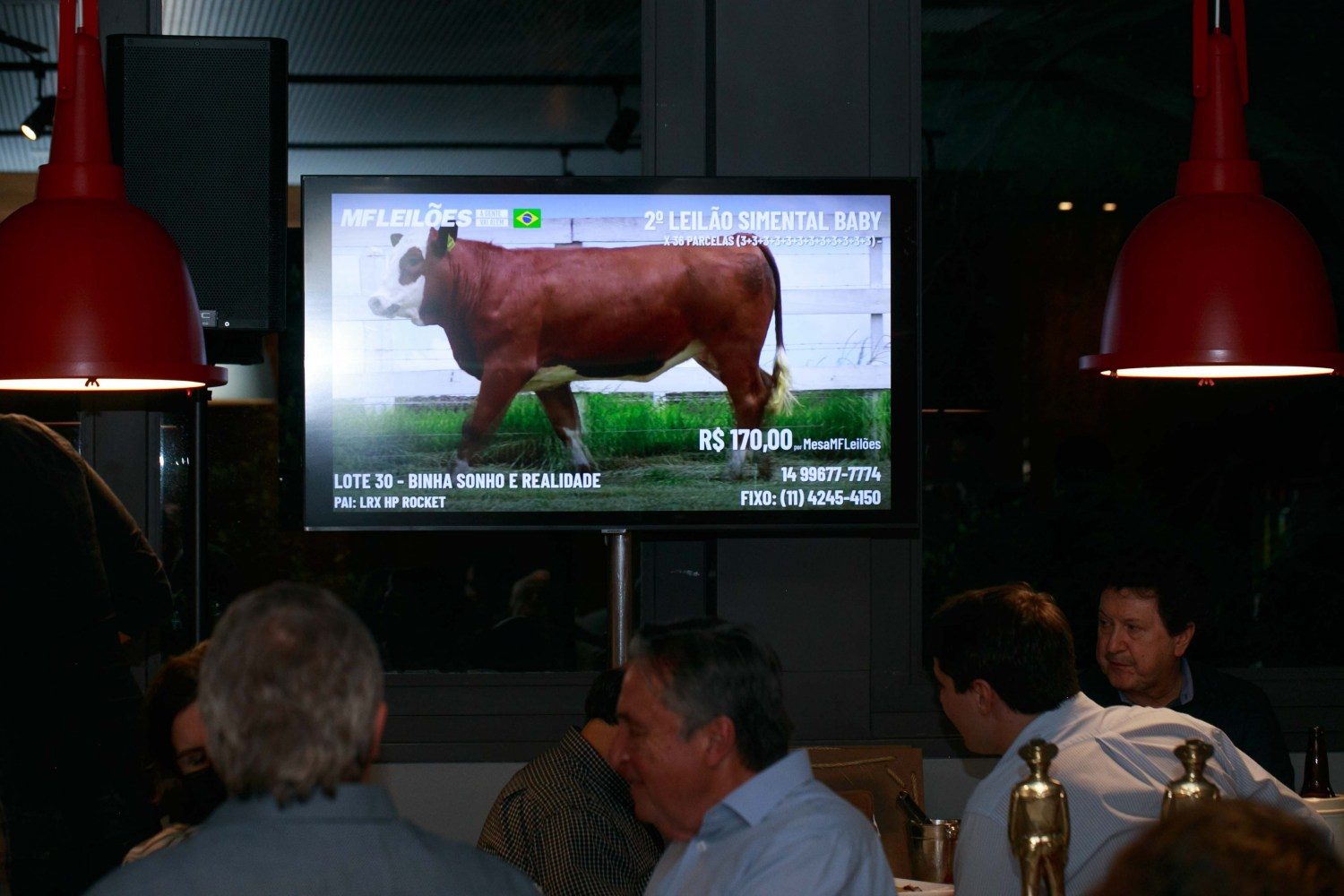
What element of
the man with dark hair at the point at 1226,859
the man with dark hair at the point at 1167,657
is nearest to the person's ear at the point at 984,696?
the man with dark hair at the point at 1167,657

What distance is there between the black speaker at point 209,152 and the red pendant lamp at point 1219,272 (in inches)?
79.0

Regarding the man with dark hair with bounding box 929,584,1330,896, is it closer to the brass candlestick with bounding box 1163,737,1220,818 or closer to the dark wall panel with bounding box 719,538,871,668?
the brass candlestick with bounding box 1163,737,1220,818

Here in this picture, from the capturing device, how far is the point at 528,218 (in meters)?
3.55

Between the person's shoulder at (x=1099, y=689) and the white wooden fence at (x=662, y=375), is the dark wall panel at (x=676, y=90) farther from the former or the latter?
the person's shoulder at (x=1099, y=689)

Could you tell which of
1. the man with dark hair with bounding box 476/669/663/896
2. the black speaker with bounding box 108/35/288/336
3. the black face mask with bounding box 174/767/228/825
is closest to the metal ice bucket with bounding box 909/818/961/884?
the man with dark hair with bounding box 476/669/663/896

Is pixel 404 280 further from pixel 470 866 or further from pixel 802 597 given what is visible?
pixel 470 866

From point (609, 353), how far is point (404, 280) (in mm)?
532

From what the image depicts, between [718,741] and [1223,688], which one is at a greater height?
[718,741]

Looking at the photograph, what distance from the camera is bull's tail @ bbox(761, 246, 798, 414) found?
11.7 ft

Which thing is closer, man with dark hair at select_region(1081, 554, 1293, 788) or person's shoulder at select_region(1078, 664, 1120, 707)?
man with dark hair at select_region(1081, 554, 1293, 788)

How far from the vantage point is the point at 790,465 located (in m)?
3.56

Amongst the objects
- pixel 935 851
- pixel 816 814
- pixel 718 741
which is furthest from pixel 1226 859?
pixel 935 851

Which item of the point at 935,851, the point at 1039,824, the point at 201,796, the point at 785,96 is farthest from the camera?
the point at 785,96

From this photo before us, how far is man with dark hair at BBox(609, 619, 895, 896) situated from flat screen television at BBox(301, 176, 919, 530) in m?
1.29
